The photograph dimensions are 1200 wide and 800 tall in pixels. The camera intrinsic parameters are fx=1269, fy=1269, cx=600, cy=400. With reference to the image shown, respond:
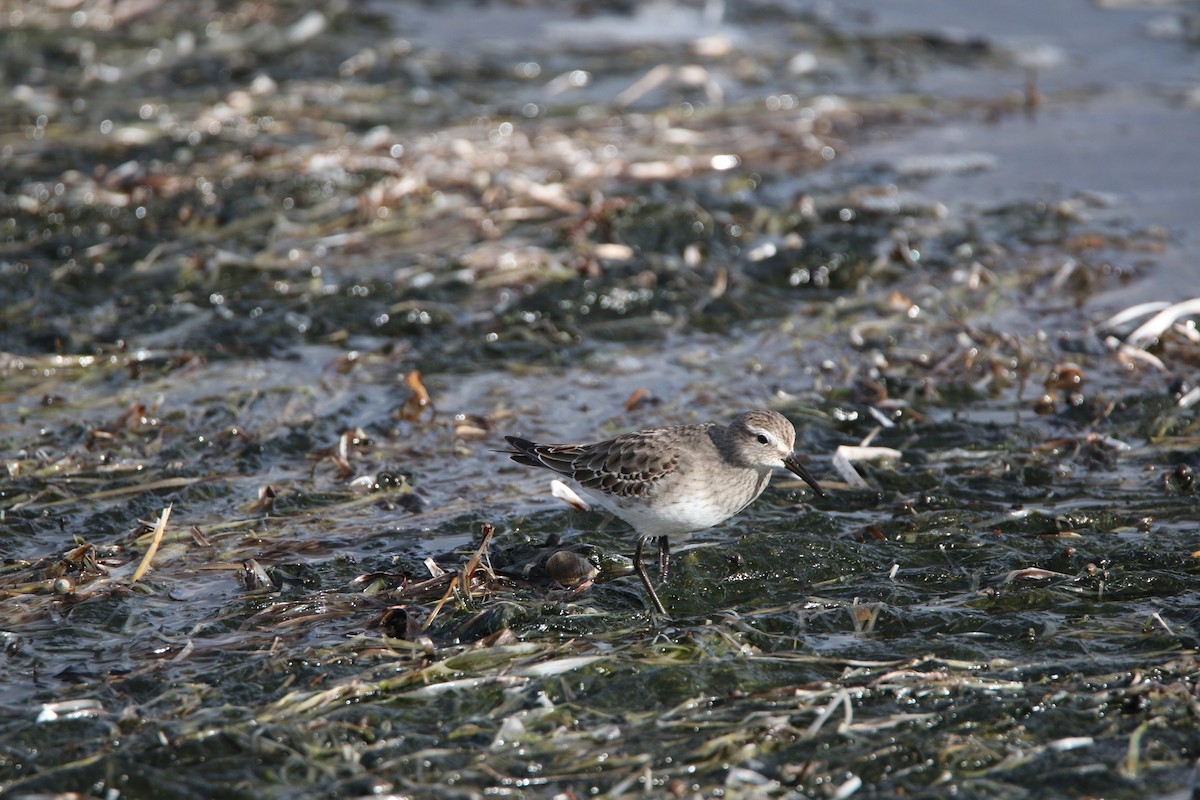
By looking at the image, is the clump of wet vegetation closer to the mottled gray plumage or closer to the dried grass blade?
the dried grass blade

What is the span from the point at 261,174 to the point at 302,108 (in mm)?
1868

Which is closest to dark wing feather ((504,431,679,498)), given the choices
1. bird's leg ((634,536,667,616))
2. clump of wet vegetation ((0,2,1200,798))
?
bird's leg ((634,536,667,616))

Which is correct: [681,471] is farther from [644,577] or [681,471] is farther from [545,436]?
[545,436]

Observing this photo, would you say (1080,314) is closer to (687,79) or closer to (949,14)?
(687,79)

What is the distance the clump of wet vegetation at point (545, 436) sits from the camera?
14.6 feet

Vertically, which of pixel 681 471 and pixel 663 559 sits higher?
pixel 681 471

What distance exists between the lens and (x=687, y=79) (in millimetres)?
12273

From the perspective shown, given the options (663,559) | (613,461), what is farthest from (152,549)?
(663,559)

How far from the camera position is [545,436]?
716cm

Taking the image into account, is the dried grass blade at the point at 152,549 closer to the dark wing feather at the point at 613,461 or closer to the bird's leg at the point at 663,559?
the dark wing feather at the point at 613,461

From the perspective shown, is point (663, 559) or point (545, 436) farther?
point (545, 436)

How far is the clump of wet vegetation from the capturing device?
445 centimetres

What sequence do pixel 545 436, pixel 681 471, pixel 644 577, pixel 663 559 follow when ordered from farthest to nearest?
pixel 545 436 < pixel 663 559 < pixel 681 471 < pixel 644 577

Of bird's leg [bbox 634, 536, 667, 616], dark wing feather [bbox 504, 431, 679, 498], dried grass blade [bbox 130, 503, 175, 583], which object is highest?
dark wing feather [bbox 504, 431, 679, 498]
